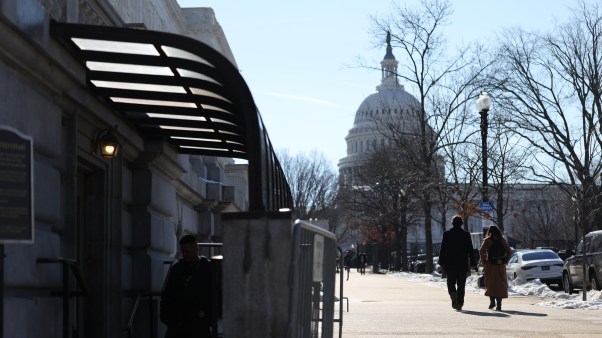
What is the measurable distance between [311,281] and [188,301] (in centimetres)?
184

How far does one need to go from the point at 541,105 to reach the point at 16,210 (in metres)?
44.2

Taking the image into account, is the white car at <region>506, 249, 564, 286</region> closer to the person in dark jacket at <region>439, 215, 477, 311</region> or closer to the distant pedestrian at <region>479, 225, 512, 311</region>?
the distant pedestrian at <region>479, 225, 512, 311</region>

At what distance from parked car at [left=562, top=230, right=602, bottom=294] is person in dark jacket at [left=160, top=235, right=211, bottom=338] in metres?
18.1

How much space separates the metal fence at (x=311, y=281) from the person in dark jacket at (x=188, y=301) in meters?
1.00

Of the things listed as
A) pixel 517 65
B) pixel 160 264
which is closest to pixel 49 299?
pixel 160 264

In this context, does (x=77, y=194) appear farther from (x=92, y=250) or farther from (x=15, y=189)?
(x=15, y=189)

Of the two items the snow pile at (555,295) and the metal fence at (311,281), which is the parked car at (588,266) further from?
the metal fence at (311,281)

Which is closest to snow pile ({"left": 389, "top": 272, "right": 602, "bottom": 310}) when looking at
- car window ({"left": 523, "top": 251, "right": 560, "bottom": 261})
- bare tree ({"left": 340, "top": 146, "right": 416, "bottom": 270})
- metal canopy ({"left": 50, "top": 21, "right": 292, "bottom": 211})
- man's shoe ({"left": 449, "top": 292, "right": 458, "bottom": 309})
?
car window ({"left": 523, "top": 251, "right": 560, "bottom": 261})

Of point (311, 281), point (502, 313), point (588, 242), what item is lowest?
point (502, 313)

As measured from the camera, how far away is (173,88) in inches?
431

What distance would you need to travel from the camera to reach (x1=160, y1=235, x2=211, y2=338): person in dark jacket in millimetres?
10641

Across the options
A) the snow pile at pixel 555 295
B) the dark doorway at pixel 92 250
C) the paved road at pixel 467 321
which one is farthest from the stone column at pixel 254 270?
the snow pile at pixel 555 295

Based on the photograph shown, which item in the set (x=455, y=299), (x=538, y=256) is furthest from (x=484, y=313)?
(x=538, y=256)

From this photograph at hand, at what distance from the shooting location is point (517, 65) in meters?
49.5
